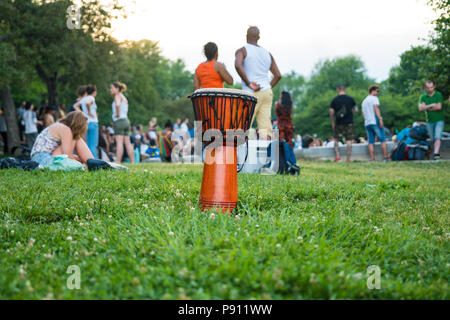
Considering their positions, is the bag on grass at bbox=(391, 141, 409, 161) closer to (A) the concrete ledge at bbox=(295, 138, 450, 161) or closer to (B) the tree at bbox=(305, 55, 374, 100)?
(A) the concrete ledge at bbox=(295, 138, 450, 161)

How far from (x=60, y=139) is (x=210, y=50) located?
326 centimetres

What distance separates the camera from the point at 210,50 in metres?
7.05

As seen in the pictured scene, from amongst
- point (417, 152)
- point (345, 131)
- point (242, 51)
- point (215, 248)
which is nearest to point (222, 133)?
point (215, 248)

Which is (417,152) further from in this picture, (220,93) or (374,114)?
(220,93)

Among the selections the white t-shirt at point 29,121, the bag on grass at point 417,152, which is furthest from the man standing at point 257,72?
the white t-shirt at point 29,121

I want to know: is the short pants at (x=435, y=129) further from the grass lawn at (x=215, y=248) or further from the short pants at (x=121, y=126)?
the short pants at (x=121, y=126)

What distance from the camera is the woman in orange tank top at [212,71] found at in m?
6.98

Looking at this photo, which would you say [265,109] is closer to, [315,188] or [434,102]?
[315,188]

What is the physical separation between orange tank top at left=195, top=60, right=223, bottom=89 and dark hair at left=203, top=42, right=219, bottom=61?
107 mm

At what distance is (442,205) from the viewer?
13.5 ft

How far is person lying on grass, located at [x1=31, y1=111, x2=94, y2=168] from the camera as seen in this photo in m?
6.89

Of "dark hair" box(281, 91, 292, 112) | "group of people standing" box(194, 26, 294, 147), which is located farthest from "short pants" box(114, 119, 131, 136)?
"dark hair" box(281, 91, 292, 112)

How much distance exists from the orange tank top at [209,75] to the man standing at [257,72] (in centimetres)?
48
